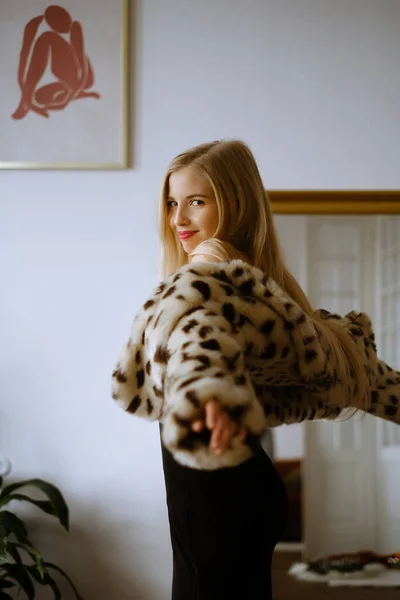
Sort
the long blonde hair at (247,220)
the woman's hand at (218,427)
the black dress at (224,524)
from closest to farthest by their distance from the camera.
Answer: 1. the woman's hand at (218,427)
2. the black dress at (224,524)
3. the long blonde hair at (247,220)

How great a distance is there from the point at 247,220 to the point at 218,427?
1.52 ft

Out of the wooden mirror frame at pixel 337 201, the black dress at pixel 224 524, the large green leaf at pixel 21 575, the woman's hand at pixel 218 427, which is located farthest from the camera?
the wooden mirror frame at pixel 337 201

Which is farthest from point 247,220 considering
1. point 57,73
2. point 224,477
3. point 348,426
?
point 57,73

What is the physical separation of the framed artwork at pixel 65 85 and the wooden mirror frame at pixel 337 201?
541 mm

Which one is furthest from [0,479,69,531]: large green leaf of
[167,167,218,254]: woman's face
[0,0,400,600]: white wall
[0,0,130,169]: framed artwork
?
[167,167,218,254]: woman's face

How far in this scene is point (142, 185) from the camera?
2.24 m

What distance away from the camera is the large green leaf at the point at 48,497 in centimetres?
203

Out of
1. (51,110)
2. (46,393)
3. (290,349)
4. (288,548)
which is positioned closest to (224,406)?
(290,349)

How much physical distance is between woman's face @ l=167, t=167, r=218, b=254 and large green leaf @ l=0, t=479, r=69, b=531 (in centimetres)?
125

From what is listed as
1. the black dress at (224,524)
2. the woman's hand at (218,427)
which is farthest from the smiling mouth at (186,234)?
the woman's hand at (218,427)

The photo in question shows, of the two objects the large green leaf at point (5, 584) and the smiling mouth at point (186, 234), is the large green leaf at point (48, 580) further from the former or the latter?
the smiling mouth at point (186, 234)

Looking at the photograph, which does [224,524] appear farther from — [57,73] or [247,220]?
[57,73]

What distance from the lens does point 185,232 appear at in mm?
1048

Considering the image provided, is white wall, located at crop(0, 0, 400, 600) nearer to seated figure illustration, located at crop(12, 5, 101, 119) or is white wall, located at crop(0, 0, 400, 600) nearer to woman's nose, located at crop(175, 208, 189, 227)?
seated figure illustration, located at crop(12, 5, 101, 119)
